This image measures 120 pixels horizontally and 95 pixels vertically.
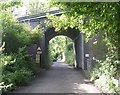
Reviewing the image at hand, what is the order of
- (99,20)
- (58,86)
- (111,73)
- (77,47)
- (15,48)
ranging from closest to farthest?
(99,20) → (111,73) → (58,86) → (15,48) → (77,47)

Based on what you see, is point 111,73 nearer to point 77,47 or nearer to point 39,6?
point 77,47

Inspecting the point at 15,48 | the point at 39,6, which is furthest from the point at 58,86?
the point at 39,6

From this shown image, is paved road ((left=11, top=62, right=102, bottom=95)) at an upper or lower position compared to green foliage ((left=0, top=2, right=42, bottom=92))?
lower

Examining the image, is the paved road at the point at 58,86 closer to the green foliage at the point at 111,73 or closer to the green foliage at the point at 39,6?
the green foliage at the point at 111,73

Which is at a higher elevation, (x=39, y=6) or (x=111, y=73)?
(x=39, y=6)

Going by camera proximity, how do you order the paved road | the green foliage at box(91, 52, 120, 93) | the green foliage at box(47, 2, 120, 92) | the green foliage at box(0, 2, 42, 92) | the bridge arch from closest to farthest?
the green foliage at box(47, 2, 120, 92), the green foliage at box(91, 52, 120, 93), the paved road, the green foliage at box(0, 2, 42, 92), the bridge arch

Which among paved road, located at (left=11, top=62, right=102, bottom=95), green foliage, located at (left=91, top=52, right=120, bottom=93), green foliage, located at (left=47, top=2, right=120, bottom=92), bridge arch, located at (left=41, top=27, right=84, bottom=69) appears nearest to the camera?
green foliage, located at (left=47, top=2, right=120, bottom=92)

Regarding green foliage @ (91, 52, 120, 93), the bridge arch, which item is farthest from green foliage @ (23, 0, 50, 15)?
green foliage @ (91, 52, 120, 93)

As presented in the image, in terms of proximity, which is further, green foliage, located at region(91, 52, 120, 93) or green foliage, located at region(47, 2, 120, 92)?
green foliage, located at region(91, 52, 120, 93)

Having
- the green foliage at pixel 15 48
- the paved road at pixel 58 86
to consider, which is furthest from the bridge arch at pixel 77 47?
the paved road at pixel 58 86

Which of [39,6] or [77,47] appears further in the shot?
[39,6]

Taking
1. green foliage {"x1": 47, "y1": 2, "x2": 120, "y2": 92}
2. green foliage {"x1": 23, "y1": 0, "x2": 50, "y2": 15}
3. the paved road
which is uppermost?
green foliage {"x1": 23, "y1": 0, "x2": 50, "y2": 15}

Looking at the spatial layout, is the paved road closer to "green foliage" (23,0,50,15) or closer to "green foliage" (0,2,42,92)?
"green foliage" (0,2,42,92)

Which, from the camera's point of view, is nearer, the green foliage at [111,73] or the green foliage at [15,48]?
the green foliage at [111,73]
